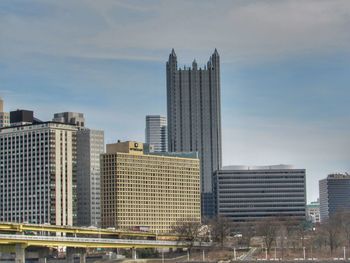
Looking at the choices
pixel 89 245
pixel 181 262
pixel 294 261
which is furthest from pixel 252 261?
pixel 89 245

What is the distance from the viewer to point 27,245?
17688cm

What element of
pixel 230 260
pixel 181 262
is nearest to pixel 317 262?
pixel 230 260

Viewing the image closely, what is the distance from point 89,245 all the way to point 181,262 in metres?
21.4

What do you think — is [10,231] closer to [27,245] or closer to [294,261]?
[27,245]

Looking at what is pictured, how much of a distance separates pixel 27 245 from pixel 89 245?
25.3 meters

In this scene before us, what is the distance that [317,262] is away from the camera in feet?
545

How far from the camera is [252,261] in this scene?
579ft

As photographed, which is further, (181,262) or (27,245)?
(181,262)

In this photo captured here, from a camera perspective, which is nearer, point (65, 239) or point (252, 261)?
point (252, 261)

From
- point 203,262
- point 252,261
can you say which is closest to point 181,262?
point 203,262

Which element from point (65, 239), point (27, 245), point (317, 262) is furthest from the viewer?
point (65, 239)

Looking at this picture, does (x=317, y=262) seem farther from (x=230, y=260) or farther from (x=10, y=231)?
(x=10, y=231)

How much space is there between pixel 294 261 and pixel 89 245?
51.4 meters

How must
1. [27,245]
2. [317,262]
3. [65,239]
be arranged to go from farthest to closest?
[65,239] < [27,245] < [317,262]
